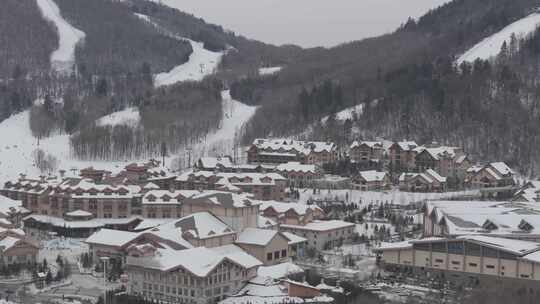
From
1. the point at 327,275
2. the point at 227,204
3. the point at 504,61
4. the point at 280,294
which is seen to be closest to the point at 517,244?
the point at 327,275

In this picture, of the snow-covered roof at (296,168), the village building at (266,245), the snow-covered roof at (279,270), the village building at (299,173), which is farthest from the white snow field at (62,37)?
the snow-covered roof at (279,270)

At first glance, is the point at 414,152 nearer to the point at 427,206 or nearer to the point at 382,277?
the point at 427,206

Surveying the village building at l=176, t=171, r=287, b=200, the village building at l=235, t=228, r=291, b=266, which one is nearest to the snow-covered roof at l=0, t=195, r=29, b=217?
the village building at l=176, t=171, r=287, b=200

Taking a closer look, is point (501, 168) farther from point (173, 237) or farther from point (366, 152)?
point (173, 237)

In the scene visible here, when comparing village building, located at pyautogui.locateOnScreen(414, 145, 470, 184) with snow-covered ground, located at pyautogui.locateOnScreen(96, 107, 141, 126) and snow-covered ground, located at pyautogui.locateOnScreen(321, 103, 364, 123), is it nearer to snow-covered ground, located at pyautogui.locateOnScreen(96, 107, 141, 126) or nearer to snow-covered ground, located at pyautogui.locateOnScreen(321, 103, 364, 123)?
snow-covered ground, located at pyautogui.locateOnScreen(321, 103, 364, 123)

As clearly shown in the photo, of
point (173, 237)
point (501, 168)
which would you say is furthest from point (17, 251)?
point (501, 168)

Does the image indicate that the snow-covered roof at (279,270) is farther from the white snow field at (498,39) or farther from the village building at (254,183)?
the white snow field at (498,39)
